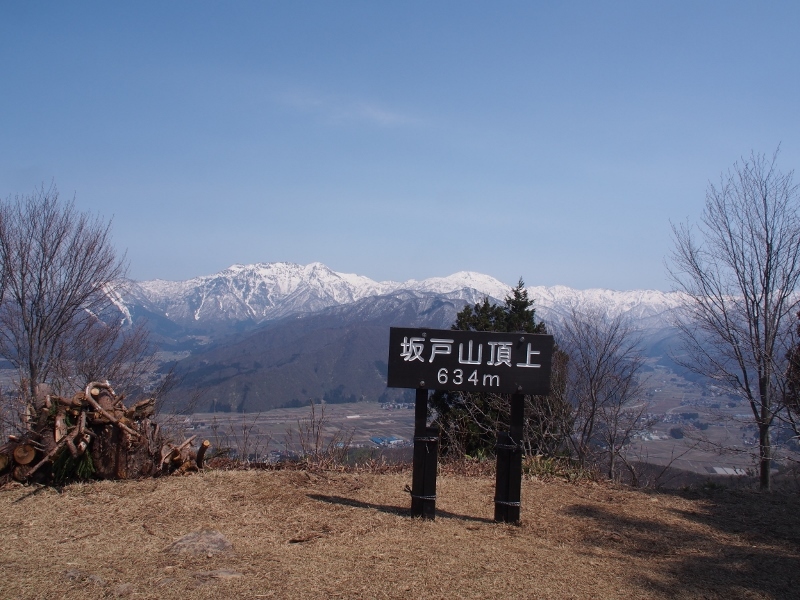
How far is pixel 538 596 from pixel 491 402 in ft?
27.5

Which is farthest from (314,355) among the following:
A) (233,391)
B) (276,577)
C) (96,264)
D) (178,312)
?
(178,312)

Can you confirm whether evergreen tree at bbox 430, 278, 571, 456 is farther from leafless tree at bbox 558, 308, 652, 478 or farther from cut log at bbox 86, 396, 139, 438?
cut log at bbox 86, 396, 139, 438

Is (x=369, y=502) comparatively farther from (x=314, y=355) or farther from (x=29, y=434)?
(x=314, y=355)

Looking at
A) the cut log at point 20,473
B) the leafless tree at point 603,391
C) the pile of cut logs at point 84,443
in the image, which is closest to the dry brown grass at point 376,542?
the cut log at point 20,473

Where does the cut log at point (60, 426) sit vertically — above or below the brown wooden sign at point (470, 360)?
below

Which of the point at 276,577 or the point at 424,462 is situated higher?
the point at 424,462

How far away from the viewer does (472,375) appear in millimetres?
6562

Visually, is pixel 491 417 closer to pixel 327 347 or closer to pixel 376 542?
pixel 376 542

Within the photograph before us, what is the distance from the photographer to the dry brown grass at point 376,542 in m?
4.61

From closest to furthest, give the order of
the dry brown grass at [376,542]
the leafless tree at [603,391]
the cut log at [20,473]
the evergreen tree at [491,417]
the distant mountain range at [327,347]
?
the dry brown grass at [376,542] < the cut log at [20,473] < the evergreen tree at [491,417] < the leafless tree at [603,391] < the distant mountain range at [327,347]

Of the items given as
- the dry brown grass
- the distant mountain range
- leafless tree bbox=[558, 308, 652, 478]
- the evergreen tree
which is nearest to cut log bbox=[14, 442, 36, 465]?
the dry brown grass

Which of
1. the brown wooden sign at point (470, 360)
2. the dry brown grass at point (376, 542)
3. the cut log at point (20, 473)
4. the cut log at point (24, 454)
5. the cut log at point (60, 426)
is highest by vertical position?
the brown wooden sign at point (470, 360)

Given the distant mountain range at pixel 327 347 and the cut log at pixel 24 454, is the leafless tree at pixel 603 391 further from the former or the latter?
the cut log at pixel 24 454

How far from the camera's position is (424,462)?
21.6 feet
